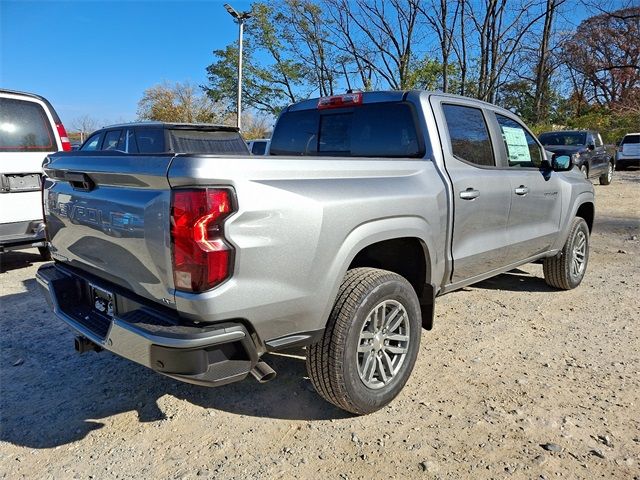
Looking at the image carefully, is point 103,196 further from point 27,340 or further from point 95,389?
point 27,340

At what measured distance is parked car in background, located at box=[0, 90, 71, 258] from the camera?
521 cm

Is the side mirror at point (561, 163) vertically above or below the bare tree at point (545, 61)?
below

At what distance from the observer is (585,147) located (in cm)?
1437

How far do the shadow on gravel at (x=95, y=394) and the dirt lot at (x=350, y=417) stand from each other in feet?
0.04

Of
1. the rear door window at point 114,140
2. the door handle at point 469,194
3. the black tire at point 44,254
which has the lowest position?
the black tire at point 44,254

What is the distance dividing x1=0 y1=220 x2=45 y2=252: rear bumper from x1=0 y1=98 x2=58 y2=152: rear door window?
88cm

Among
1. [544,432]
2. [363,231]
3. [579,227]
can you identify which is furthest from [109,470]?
[579,227]

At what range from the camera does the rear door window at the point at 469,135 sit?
3.35 m

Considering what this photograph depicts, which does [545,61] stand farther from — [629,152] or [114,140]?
[114,140]

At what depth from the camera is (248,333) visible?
208cm

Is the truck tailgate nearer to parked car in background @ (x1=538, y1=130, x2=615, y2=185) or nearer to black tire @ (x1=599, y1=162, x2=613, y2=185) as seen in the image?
parked car in background @ (x1=538, y1=130, x2=615, y2=185)

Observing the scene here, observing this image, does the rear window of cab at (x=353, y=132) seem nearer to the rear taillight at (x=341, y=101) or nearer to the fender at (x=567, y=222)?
the rear taillight at (x=341, y=101)

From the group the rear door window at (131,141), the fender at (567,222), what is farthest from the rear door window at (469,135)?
the rear door window at (131,141)

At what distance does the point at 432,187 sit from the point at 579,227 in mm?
2912
